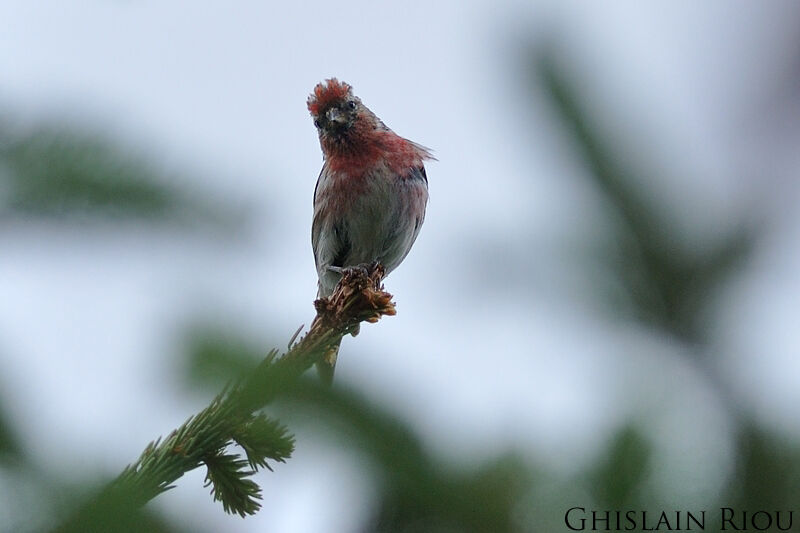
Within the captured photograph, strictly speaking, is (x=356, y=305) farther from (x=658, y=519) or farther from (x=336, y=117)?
(x=336, y=117)

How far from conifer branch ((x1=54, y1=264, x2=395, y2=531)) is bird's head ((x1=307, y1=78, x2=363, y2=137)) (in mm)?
4447

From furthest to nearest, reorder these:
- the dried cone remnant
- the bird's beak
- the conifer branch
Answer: the bird's beak
the dried cone remnant
the conifer branch

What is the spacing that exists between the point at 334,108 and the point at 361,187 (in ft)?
2.86

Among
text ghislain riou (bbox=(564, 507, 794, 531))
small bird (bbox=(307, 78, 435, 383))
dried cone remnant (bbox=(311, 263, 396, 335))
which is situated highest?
small bird (bbox=(307, 78, 435, 383))

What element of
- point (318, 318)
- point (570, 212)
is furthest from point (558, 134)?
point (318, 318)

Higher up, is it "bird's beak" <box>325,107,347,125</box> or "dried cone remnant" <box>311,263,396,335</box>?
"bird's beak" <box>325,107,347,125</box>

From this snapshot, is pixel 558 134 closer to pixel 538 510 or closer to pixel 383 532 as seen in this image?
pixel 538 510

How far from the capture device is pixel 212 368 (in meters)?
1.05

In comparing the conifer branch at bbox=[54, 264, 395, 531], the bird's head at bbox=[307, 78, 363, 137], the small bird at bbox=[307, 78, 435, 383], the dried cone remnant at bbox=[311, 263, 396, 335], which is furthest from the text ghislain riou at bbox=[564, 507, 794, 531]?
the bird's head at bbox=[307, 78, 363, 137]

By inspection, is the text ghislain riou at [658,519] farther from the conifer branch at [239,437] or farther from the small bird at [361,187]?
the small bird at [361,187]

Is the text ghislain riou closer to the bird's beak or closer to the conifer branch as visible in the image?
the conifer branch

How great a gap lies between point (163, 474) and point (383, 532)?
3.79 ft

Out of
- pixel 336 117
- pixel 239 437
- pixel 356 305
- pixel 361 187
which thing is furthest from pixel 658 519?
pixel 336 117

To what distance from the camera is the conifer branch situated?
3.22ft
